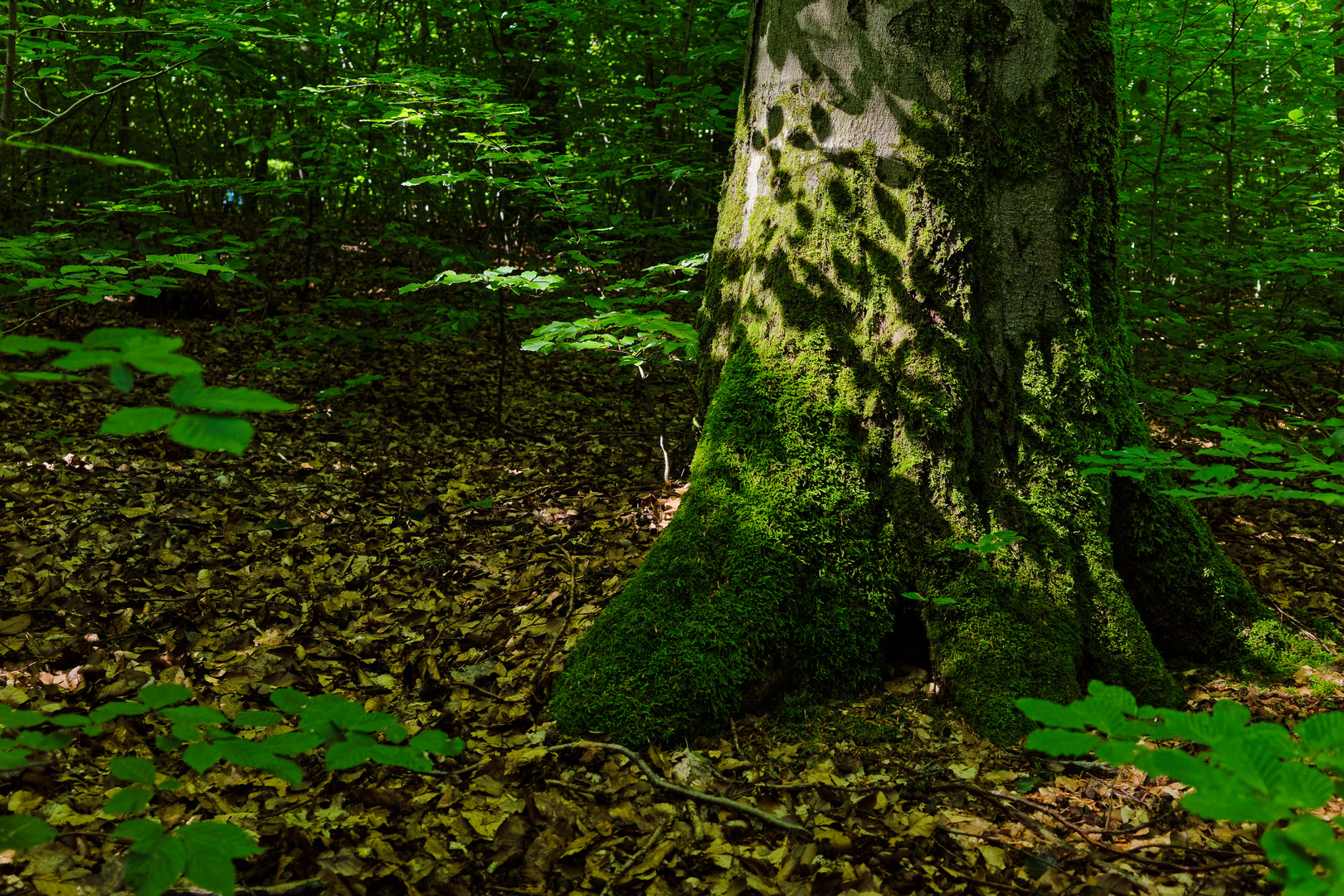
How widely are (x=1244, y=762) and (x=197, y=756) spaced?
5.54ft

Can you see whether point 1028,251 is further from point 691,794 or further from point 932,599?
point 691,794

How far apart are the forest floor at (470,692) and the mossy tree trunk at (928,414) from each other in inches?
11.5

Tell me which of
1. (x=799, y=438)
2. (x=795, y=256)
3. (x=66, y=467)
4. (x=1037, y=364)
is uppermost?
(x=795, y=256)

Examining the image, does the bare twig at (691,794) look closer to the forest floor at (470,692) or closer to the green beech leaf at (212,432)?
the forest floor at (470,692)

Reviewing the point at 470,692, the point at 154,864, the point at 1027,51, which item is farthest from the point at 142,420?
the point at 1027,51

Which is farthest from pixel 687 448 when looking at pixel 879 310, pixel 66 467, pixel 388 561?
pixel 66 467

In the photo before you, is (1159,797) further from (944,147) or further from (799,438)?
(944,147)

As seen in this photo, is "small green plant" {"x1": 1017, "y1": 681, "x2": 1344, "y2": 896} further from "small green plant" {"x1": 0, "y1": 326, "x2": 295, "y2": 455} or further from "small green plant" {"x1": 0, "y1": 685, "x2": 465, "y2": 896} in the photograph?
"small green plant" {"x1": 0, "y1": 326, "x2": 295, "y2": 455}

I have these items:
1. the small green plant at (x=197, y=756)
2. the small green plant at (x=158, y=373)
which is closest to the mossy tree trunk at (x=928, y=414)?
the small green plant at (x=197, y=756)

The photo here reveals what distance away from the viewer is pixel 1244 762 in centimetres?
111

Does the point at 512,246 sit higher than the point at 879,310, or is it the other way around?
the point at 512,246

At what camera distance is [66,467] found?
4.69 metres

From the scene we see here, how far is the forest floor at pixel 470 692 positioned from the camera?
79.8 inches

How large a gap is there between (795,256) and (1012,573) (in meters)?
1.43
